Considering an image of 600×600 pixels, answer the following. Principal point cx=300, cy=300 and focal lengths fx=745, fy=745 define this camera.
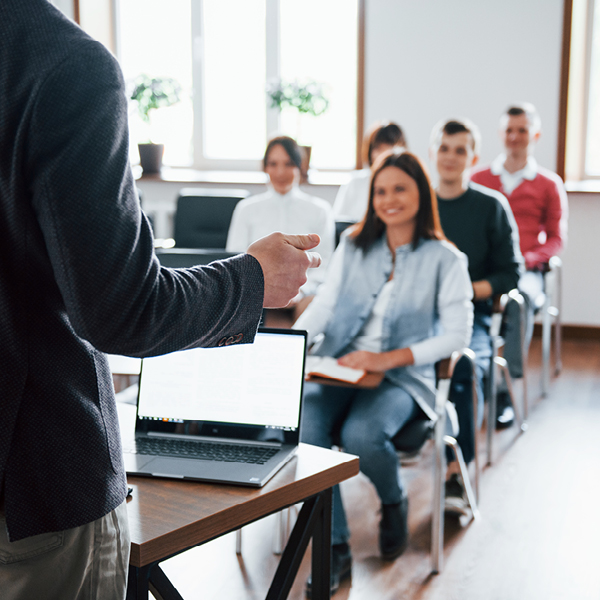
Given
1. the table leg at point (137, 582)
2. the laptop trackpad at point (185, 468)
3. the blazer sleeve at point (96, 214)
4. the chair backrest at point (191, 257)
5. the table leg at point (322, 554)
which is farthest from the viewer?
the chair backrest at point (191, 257)

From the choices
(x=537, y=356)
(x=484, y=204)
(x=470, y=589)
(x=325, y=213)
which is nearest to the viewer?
(x=470, y=589)

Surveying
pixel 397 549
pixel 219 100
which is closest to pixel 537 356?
pixel 397 549

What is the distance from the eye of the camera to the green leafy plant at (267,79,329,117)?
5344 mm

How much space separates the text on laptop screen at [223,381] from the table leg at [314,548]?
19 cm

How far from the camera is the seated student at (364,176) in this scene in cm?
427

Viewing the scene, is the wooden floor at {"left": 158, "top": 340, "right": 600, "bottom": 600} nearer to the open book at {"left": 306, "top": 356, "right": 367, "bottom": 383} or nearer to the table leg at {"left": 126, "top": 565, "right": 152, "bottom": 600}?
the open book at {"left": 306, "top": 356, "right": 367, "bottom": 383}

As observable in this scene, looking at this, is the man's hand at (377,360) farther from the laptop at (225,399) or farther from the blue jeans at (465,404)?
the laptop at (225,399)

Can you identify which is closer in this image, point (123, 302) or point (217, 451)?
point (123, 302)

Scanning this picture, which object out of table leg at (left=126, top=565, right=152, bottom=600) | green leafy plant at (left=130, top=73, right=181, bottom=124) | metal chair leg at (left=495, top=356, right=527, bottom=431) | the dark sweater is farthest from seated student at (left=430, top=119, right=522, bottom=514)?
green leafy plant at (left=130, top=73, right=181, bottom=124)

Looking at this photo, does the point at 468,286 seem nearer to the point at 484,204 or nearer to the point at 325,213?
the point at 484,204

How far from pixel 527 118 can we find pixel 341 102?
176 centimetres

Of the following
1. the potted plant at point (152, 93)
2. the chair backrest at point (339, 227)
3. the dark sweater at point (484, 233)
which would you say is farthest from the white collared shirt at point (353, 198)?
the potted plant at point (152, 93)

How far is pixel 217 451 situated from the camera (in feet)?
4.20

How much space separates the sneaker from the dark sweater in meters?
0.92
